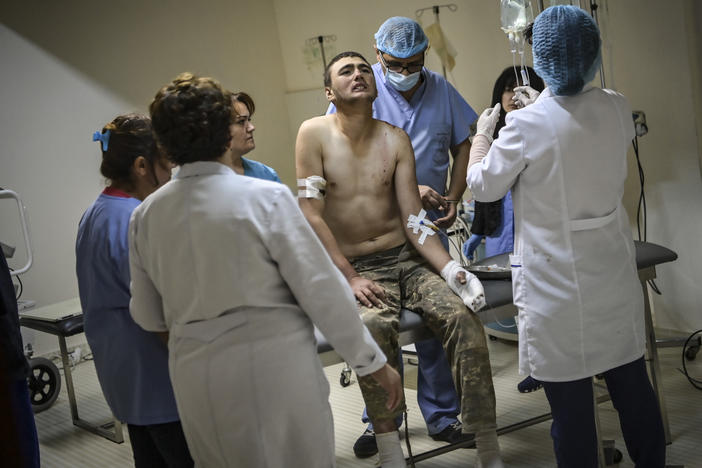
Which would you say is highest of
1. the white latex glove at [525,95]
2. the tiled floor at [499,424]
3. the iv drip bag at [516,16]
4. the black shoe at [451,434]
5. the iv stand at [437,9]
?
the iv stand at [437,9]

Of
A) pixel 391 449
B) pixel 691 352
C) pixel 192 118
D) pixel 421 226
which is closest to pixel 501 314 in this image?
pixel 421 226

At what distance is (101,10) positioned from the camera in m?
5.61

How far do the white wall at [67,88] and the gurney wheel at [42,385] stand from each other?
1248mm

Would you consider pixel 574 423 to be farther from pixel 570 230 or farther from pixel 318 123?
pixel 318 123

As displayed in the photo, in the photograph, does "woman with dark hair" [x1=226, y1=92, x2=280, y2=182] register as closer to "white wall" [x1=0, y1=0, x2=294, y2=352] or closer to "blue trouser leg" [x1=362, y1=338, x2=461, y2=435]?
"blue trouser leg" [x1=362, y1=338, x2=461, y2=435]

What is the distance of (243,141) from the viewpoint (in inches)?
98.1

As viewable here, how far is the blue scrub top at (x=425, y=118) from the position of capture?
9.41ft

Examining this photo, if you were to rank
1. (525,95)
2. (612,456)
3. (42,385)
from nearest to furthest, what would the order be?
(525,95) → (612,456) → (42,385)

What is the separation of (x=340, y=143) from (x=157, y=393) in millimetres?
1128

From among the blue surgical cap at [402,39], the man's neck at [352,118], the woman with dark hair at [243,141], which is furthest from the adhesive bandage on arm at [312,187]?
the blue surgical cap at [402,39]

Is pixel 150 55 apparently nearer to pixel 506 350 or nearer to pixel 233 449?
pixel 506 350

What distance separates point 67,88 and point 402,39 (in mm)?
3662

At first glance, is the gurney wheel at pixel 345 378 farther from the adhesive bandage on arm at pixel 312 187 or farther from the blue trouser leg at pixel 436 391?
the adhesive bandage on arm at pixel 312 187

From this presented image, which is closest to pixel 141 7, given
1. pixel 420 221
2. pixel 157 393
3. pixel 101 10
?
pixel 101 10
